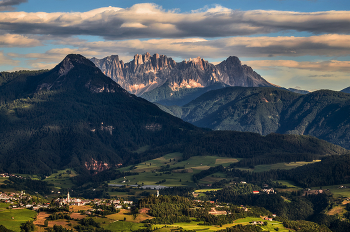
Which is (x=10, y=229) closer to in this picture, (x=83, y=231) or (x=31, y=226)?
(x=31, y=226)

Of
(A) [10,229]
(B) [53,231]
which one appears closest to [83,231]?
(B) [53,231]

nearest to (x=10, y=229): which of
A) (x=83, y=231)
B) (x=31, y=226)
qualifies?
(x=31, y=226)

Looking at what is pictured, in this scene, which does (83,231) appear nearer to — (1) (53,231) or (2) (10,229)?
(1) (53,231)
